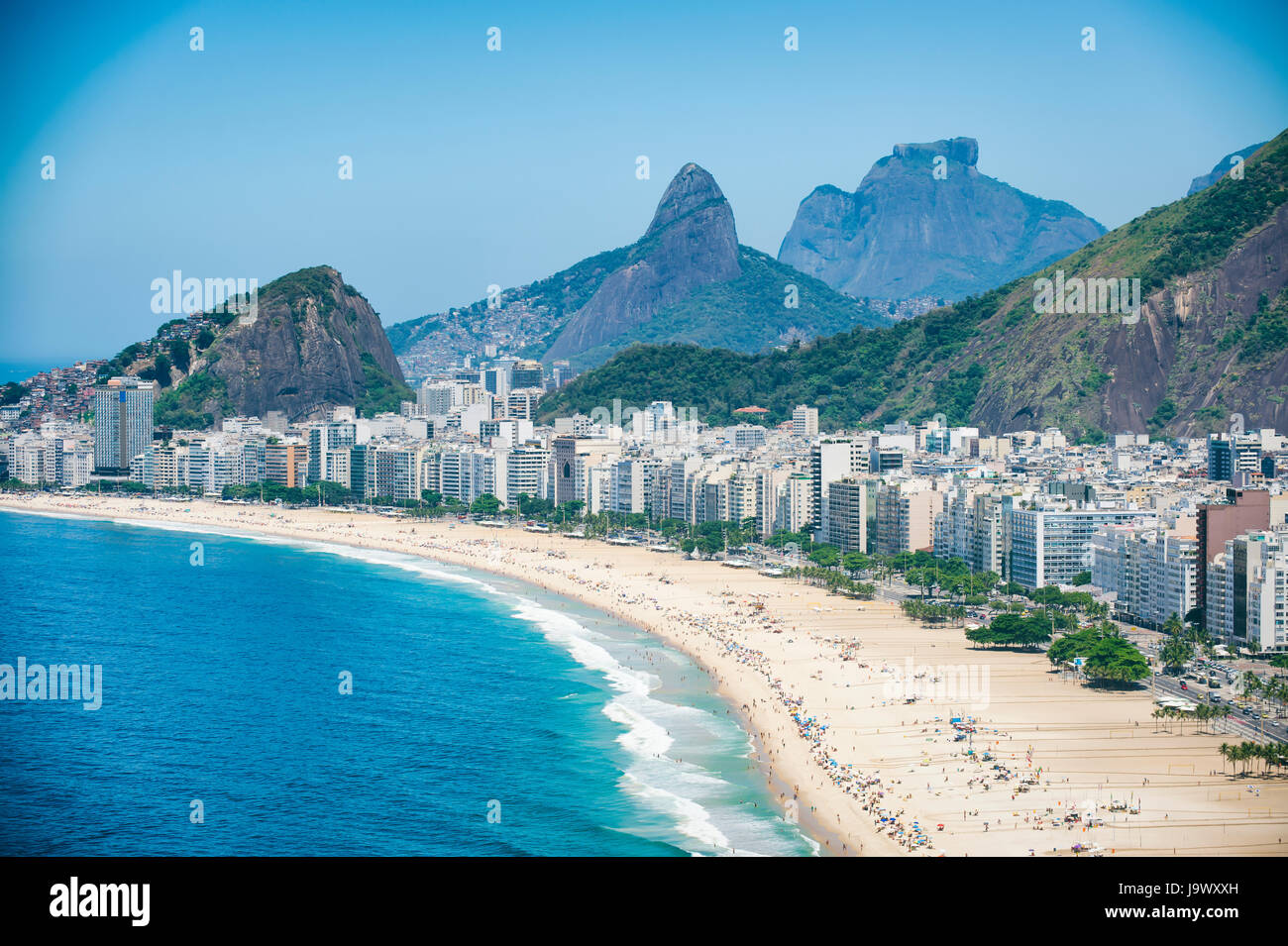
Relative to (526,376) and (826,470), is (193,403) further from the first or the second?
(826,470)

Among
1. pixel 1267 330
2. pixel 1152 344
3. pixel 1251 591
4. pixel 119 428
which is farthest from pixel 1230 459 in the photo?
pixel 119 428

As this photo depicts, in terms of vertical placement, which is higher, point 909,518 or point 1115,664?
point 909,518

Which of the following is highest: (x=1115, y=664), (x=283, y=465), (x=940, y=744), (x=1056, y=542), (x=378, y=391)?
(x=378, y=391)

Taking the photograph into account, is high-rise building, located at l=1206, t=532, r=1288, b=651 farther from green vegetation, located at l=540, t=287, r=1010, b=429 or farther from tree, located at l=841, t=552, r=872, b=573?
green vegetation, located at l=540, t=287, r=1010, b=429

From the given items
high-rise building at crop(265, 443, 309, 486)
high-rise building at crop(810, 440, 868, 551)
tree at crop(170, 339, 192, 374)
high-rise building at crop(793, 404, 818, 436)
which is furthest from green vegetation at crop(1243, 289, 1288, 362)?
tree at crop(170, 339, 192, 374)

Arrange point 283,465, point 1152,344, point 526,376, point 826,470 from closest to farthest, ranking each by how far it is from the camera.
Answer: point 826,470 → point 1152,344 → point 283,465 → point 526,376

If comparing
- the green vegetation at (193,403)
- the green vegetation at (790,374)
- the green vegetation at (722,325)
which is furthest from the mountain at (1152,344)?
the green vegetation at (722,325)
